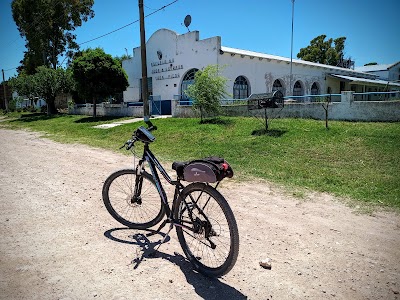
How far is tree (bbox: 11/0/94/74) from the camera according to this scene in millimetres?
33500

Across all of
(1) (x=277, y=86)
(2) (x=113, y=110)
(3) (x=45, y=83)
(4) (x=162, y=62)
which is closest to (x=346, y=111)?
(1) (x=277, y=86)

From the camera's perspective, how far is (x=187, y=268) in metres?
2.82

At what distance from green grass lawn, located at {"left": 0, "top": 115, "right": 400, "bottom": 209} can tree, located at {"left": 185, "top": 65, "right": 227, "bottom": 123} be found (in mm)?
1459

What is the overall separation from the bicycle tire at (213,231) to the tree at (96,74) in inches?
927

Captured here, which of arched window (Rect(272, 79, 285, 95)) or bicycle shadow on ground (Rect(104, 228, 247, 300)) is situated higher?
arched window (Rect(272, 79, 285, 95))

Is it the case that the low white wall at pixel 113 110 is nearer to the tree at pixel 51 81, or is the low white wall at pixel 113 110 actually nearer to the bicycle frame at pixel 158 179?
the tree at pixel 51 81

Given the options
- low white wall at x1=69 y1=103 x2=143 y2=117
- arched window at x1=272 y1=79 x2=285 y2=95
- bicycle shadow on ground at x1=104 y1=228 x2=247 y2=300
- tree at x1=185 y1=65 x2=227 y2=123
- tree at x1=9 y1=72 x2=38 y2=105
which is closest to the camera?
bicycle shadow on ground at x1=104 y1=228 x2=247 y2=300

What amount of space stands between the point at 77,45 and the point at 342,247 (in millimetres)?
42171

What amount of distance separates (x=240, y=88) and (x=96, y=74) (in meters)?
12.6

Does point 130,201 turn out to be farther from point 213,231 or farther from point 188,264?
point 213,231

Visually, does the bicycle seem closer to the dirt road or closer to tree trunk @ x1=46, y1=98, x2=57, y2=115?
the dirt road

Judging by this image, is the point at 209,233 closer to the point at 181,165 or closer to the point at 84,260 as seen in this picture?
the point at 181,165

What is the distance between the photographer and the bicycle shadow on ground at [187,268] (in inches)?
94.7

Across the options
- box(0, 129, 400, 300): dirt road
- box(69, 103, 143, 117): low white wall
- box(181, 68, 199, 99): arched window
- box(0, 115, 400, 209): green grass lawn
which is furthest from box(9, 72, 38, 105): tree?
box(0, 129, 400, 300): dirt road
